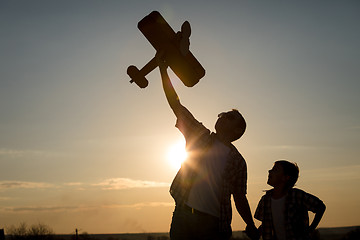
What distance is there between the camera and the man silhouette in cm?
509

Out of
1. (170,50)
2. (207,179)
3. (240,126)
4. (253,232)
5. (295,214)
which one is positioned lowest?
(253,232)

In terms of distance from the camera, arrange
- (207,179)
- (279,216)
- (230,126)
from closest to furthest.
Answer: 1. (207,179)
2. (230,126)
3. (279,216)

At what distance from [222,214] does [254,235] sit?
672 mm

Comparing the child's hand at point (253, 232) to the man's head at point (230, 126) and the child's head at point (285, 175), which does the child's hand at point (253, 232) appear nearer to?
the man's head at point (230, 126)

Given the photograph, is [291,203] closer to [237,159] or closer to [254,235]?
[254,235]

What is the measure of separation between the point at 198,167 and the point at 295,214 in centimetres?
238

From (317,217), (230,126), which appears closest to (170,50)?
(230,126)

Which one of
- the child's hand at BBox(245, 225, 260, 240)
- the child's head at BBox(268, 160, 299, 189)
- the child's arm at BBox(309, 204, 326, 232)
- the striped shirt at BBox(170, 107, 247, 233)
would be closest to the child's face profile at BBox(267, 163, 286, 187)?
the child's head at BBox(268, 160, 299, 189)

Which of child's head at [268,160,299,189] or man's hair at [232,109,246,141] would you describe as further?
child's head at [268,160,299,189]

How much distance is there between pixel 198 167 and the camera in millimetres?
5199

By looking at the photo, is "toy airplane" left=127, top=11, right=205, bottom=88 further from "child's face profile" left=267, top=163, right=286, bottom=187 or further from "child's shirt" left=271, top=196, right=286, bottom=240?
"child's shirt" left=271, top=196, right=286, bottom=240

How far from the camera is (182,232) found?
16.6 ft

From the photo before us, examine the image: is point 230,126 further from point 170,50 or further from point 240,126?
point 170,50

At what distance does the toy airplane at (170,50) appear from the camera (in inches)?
245
